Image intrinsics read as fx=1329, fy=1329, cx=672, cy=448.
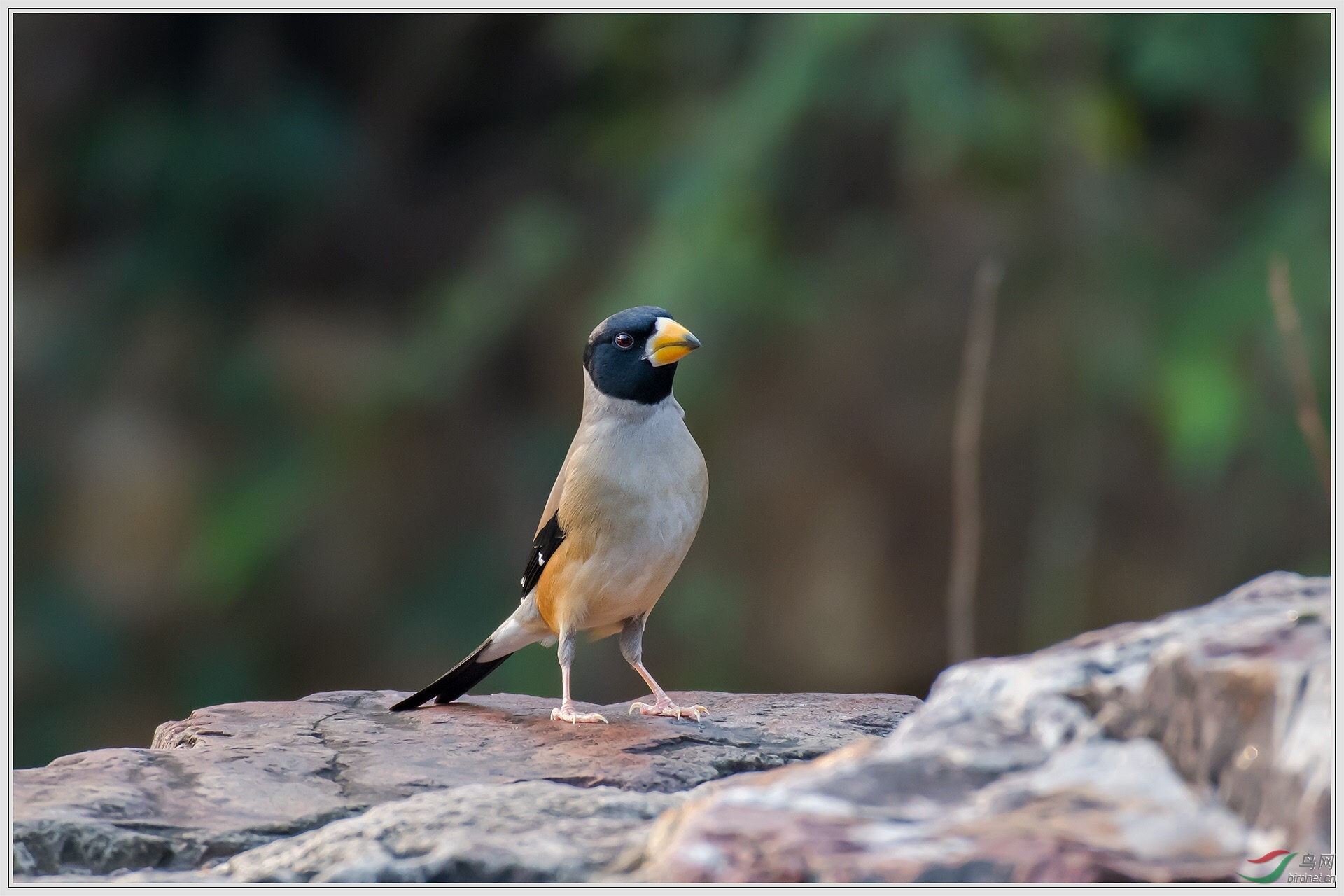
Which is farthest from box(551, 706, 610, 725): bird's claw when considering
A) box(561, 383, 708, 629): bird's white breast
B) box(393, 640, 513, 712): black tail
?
box(393, 640, 513, 712): black tail

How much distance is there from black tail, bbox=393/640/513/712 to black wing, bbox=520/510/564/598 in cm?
34

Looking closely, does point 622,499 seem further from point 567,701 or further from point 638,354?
point 567,701

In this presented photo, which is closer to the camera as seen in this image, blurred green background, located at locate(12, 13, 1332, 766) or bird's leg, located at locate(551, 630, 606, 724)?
bird's leg, located at locate(551, 630, 606, 724)

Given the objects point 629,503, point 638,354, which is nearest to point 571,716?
point 629,503

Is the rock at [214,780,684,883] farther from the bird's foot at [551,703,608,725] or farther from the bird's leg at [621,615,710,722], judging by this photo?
the bird's leg at [621,615,710,722]

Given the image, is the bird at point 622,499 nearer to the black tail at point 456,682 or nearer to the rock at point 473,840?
the black tail at point 456,682

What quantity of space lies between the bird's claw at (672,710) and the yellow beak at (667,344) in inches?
47.5

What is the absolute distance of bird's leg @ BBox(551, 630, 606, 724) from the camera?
4539 mm

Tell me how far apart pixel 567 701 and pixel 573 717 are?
4.2 inches

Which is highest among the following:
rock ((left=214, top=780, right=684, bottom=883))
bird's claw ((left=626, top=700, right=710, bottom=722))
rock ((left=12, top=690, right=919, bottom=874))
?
rock ((left=214, top=780, right=684, bottom=883))

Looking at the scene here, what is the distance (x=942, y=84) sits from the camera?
7066 mm

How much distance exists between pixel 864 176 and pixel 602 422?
4.21 metres

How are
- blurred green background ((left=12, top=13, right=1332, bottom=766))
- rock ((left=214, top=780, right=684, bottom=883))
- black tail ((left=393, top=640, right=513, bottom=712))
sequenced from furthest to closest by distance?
blurred green background ((left=12, top=13, right=1332, bottom=766))
black tail ((left=393, top=640, right=513, bottom=712))
rock ((left=214, top=780, right=684, bottom=883))

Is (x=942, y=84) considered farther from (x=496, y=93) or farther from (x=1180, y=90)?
(x=496, y=93)
